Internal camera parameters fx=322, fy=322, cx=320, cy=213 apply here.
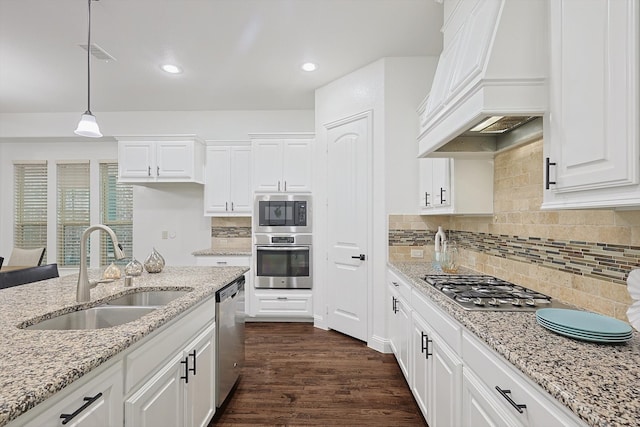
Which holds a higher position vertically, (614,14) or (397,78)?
(397,78)

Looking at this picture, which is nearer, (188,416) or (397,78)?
(188,416)

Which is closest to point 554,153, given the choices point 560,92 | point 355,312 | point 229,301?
point 560,92

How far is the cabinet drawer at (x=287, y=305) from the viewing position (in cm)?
403

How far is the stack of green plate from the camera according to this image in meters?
1.05

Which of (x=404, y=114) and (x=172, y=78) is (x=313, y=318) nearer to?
(x=404, y=114)

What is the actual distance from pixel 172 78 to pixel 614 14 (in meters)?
3.91

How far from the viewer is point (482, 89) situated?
4.54 feet

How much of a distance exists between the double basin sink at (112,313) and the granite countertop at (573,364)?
161cm

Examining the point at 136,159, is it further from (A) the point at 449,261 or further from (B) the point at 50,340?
(A) the point at 449,261

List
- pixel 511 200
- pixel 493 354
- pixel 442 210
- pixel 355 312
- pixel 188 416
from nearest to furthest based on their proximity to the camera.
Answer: pixel 493 354 < pixel 188 416 < pixel 511 200 < pixel 442 210 < pixel 355 312

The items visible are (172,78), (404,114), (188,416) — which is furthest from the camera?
(172,78)

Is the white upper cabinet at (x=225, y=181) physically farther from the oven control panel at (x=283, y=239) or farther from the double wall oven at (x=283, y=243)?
the oven control panel at (x=283, y=239)

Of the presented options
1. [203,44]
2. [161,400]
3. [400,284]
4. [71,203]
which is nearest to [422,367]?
[400,284]

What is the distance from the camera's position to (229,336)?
7.43 feet
